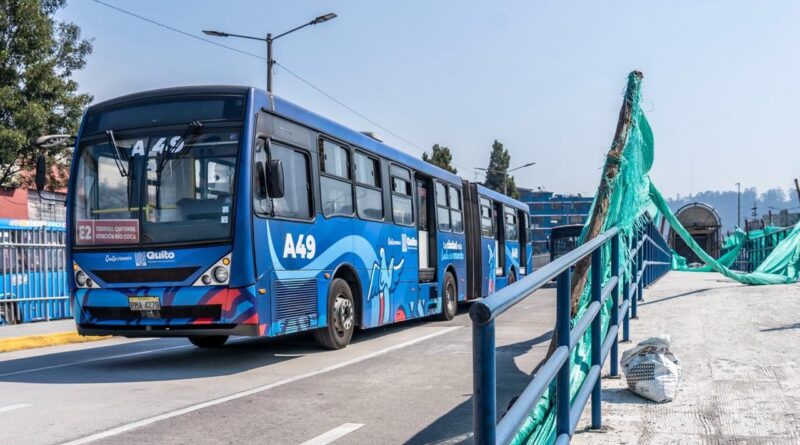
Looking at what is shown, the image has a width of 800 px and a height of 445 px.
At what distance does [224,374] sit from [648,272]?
10.4m

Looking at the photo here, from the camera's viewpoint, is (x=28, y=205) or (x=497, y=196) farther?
(x=28, y=205)

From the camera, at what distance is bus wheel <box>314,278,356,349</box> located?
9992 millimetres

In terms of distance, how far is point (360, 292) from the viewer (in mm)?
10883

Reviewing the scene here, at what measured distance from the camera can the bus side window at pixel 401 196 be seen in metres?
12.8

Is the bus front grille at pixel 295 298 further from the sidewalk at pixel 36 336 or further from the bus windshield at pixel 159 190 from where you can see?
the sidewalk at pixel 36 336

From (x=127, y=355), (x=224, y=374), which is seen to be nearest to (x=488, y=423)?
(x=224, y=374)

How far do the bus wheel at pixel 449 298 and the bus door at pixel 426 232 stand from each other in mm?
713

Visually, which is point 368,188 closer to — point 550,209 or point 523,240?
point 523,240

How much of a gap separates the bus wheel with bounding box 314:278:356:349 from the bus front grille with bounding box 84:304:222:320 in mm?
1990

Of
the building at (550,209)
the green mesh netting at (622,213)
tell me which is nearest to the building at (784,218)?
the building at (550,209)

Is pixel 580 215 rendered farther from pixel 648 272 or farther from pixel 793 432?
pixel 793 432

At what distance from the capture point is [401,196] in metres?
13.2

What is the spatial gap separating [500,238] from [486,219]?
172 centimetres

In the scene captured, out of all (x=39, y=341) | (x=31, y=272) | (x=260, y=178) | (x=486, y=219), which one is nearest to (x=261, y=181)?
(x=260, y=178)
